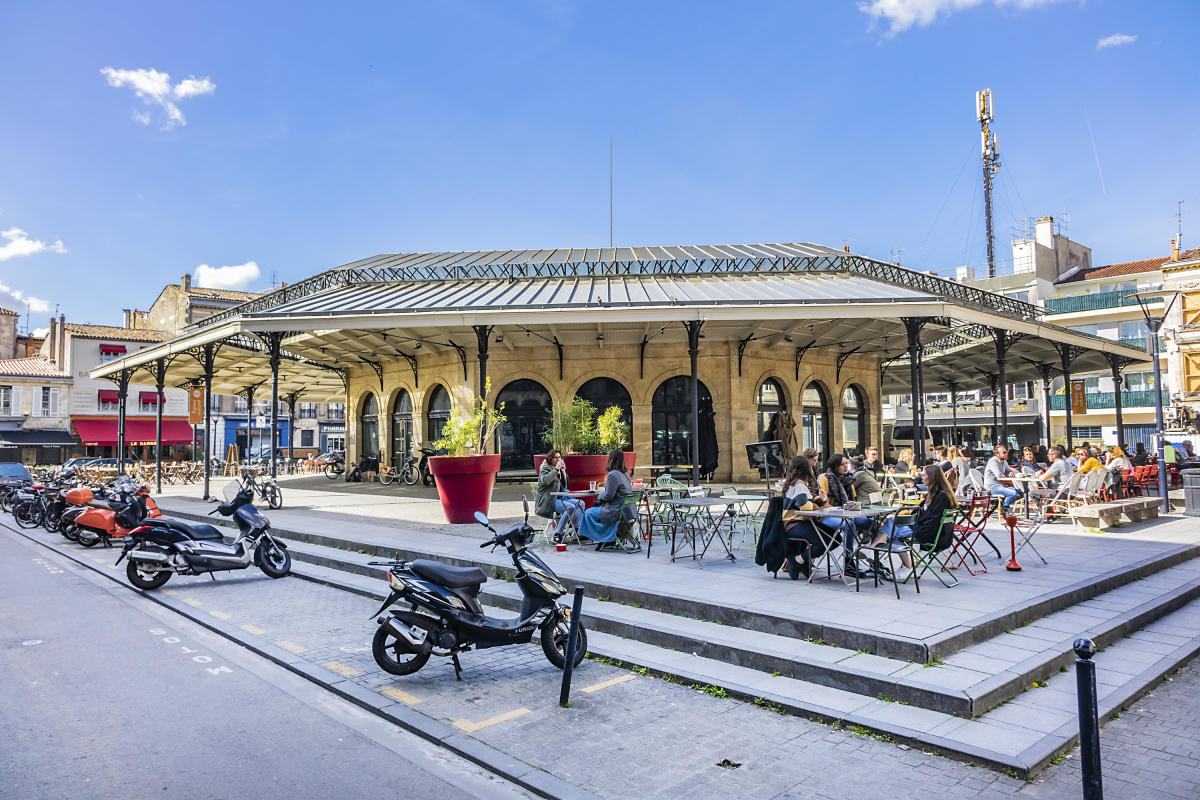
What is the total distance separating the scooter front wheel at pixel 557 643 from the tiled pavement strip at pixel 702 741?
5.0 inches

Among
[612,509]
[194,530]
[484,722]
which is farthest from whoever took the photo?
[612,509]

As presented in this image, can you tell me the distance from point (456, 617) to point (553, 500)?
4.83m

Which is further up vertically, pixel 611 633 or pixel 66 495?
pixel 66 495

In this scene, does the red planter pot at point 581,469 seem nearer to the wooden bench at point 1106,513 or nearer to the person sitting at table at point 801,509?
the person sitting at table at point 801,509

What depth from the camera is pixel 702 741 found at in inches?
148

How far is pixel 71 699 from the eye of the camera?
443 centimetres

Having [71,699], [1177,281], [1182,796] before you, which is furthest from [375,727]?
[1177,281]

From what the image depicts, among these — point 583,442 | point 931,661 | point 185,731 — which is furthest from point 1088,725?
point 583,442

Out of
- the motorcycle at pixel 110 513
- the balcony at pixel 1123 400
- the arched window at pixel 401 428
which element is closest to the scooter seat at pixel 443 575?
the motorcycle at pixel 110 513

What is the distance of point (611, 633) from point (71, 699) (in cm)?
365

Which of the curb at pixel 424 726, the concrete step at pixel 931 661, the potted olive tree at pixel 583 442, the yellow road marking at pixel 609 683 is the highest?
the potted olive tree at pixel 583 442

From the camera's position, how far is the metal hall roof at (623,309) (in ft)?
44.9

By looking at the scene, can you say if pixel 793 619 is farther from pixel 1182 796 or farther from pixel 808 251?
pixel 808 251

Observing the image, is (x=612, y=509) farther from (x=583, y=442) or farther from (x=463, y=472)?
(x=583, y=442)
